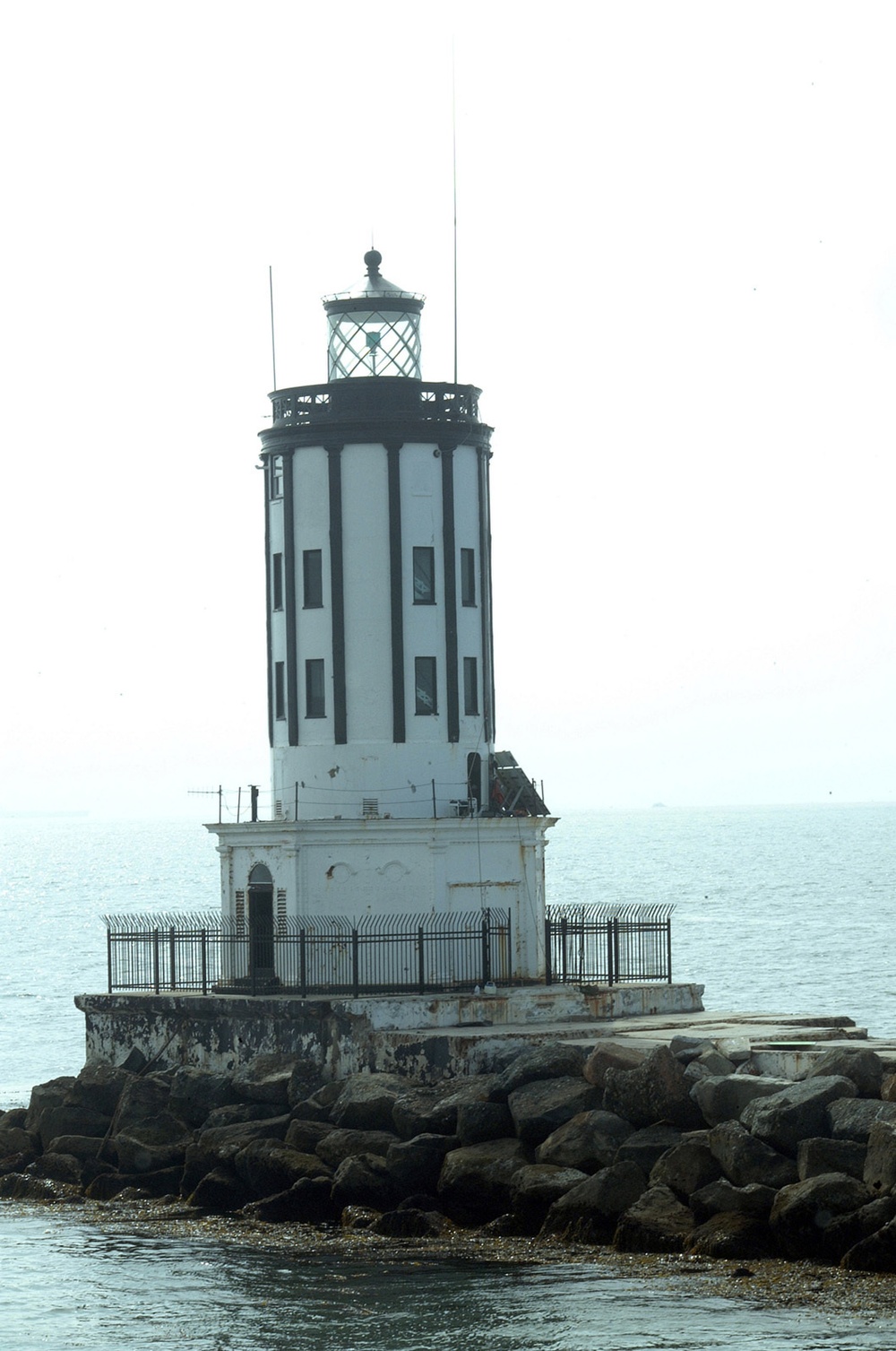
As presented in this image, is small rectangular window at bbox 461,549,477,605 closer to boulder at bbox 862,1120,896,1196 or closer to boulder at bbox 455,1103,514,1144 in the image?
boulder at bbox 455,1103,514,1144

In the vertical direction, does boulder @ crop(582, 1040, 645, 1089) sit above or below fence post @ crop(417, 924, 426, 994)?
below

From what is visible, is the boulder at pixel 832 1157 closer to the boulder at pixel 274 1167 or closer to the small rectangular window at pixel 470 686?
the boulder at pixel 274 1167

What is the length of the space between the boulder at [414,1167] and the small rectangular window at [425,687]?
9.25 m

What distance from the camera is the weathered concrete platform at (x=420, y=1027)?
3042cm

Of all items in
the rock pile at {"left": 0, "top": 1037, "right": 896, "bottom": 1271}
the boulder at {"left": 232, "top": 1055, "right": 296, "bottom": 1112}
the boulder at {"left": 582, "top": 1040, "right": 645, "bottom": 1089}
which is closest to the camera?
the rock pile at {"left": 0, "top": 1037, "right": 896, "bottom": 1271}

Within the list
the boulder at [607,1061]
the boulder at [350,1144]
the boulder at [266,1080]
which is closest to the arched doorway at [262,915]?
the boulder at [266,1080]

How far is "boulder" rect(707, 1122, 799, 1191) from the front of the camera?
25.2m

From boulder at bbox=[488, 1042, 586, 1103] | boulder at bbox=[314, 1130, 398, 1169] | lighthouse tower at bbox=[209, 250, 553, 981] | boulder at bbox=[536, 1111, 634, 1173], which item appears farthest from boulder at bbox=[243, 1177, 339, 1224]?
lighthouse tower at bbox=[209, 250, 553, 981]

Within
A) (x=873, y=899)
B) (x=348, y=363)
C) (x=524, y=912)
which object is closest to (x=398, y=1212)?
(x=524, y=912)

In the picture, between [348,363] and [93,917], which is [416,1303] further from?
[93,917]

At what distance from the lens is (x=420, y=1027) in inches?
1246

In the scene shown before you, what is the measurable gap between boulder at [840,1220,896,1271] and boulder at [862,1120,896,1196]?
2.08 ft

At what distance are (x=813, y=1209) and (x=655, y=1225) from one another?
2.02 m

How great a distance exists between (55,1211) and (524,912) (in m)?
9.26
